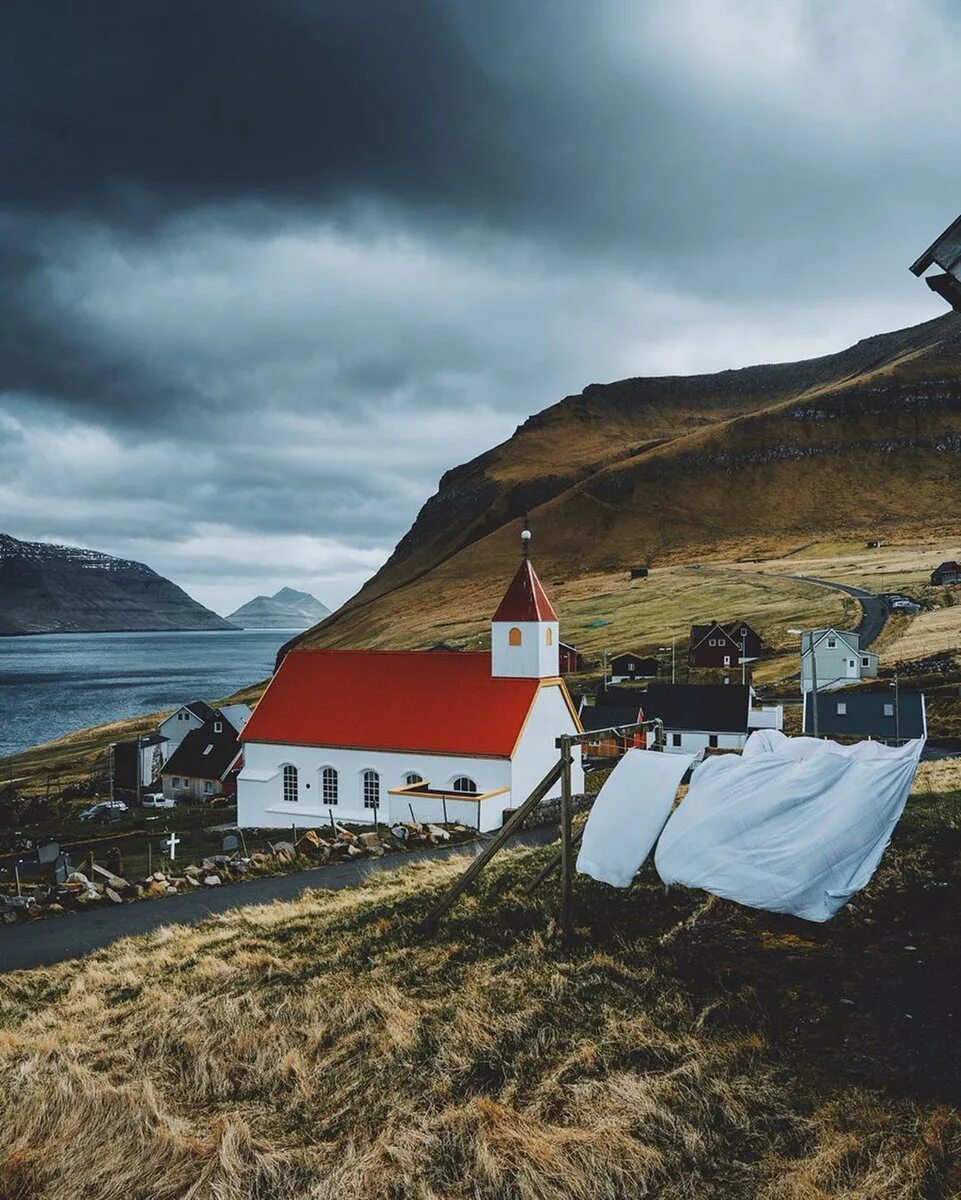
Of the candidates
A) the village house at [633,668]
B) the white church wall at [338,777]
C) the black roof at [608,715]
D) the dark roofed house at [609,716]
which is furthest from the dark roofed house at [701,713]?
the village house at [633,668]

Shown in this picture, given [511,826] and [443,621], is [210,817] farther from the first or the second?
[443,621]

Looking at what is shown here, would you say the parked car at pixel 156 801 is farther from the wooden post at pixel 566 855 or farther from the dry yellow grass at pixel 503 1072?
the wooden post at pixel 566 855

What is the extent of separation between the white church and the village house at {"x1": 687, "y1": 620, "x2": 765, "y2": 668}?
52.5 meters

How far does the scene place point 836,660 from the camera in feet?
236

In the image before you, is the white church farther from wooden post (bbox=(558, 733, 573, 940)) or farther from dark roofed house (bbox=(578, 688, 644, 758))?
wooden post (bbox=(558, 733, 573, 940))

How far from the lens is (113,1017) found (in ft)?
33.8

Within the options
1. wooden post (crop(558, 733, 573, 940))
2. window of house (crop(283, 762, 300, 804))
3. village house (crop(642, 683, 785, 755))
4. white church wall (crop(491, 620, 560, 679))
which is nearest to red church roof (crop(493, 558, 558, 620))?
white church wall (crop(491, 620, 560, 679))

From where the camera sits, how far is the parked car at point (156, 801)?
53438 mm

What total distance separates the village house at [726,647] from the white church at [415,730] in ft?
172

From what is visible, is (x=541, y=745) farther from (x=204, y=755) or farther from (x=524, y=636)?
(x=204, y=755)

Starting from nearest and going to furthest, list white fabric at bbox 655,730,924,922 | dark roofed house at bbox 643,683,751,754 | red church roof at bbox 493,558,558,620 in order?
white fabric at bbox 655,730,924,922 < red church roof at bbox 493,558,558,620 < dark roofed house at bbox 643,683,751,754

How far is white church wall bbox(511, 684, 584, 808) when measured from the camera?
105 ft

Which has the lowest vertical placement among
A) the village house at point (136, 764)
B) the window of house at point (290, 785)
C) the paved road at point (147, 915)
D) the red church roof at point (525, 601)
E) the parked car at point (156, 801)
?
the parked car at point (156, 801)

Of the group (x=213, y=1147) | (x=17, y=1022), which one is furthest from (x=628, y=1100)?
(x=17, y=1022)
